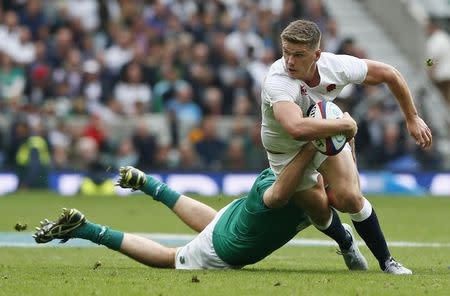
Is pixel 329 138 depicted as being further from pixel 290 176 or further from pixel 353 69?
pixel 353 69

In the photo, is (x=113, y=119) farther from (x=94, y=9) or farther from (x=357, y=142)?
(x=357, y=142)

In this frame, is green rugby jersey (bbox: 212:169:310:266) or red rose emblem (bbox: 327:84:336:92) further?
green rugby jersey (bbox: 212:169:310:266)

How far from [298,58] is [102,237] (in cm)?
206

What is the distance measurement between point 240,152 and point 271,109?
12.0m

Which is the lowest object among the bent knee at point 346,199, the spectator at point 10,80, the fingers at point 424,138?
the spectator at point 10,80

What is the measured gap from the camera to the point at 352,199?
28.9 feet

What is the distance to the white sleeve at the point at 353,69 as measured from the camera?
8898mm

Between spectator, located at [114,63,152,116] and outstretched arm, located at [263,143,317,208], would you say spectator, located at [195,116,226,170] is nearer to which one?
spectator, located at [114,63,152,116]

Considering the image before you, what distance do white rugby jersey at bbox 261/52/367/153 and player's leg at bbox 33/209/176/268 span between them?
Result: 124cm

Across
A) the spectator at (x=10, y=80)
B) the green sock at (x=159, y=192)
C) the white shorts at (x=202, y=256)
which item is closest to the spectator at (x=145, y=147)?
the spectator at (x=10, y=80)

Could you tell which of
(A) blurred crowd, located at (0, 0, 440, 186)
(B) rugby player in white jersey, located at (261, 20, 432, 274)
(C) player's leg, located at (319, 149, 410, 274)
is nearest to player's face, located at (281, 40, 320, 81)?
(B) rugby player in white jersey, located at (261, 20, 432, 274)

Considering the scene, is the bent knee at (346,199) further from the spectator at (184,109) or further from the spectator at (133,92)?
the spectator at (133,92)

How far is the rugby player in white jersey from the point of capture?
8539 millimetres

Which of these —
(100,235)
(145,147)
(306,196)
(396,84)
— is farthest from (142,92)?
(306,196)
